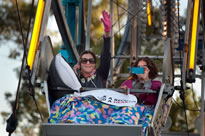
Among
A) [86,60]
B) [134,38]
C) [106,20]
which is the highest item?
[106,20]

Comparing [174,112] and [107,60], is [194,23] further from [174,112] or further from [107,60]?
[174,112]

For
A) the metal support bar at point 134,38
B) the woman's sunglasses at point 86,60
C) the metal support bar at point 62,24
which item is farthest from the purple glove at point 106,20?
the metal support bar at point 134,38

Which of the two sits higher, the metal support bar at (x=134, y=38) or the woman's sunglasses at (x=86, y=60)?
the metal support bar at (x=134, y=38)

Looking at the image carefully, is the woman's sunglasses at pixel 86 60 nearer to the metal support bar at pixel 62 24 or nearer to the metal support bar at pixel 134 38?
the metal support bar at pixel 62 24

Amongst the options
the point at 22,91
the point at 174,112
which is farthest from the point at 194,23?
the point at 22,91

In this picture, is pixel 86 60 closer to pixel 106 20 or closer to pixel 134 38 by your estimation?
pixel 106 20

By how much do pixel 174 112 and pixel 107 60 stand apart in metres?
11.6

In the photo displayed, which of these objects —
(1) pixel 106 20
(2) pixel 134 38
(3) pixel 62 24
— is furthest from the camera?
(2) pixel 134 38

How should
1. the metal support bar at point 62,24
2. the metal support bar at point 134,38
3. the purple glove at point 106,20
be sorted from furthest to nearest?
the metal support bar at point 134,38, the metal support bar at point 62,24, the purple glove at point 106,20

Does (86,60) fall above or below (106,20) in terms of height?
below

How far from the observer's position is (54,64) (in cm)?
439

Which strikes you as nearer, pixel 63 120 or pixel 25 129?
pixel 63 120

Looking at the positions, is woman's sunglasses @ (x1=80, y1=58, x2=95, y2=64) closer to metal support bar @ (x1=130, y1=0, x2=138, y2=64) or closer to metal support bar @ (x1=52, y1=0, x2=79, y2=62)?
metal support bar @ (x1=52, y1=0, x2=79, y2=62)

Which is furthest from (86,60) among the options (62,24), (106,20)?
(62,24)
